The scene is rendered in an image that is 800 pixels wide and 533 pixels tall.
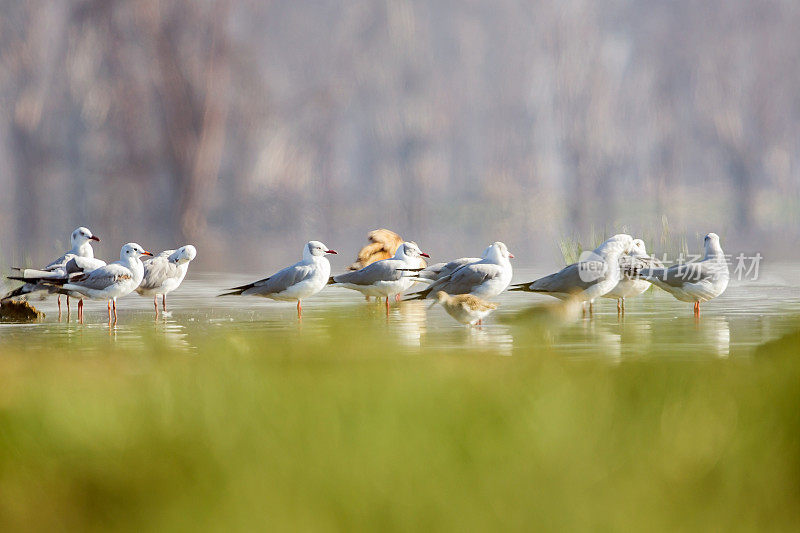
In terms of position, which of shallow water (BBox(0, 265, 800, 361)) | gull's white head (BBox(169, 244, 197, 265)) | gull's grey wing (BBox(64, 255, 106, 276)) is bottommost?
shallow water (BBox(0, 265, 800, 361))

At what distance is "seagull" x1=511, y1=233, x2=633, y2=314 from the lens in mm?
7176

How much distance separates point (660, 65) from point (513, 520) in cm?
2527

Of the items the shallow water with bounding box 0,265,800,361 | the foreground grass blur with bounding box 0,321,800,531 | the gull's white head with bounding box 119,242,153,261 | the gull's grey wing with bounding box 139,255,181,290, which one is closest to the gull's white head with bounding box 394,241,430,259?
the shallow water with bounding box 0,265,800,361

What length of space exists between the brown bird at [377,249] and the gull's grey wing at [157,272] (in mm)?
1932

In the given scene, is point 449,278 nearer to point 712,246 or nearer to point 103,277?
point 712,246

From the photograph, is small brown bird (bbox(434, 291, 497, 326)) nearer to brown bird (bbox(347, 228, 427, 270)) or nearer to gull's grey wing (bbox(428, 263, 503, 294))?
gull's grey wing (bbox(428, 263, 503, 294))

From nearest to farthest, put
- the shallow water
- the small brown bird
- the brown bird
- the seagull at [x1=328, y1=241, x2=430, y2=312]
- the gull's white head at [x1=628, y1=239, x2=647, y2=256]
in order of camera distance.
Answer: the shallow water
the small brown bird
the seagull at [x1=328, y1=241, x2=430, y2=312]
the gull's white head at [x1=628, y1=239, x2=647, y2=256]
the brown bird

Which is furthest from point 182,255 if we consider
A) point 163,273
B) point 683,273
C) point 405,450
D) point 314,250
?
point 405,450

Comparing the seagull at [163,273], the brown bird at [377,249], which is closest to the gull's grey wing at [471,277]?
the seagull at [163,273]

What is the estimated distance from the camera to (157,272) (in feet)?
26.9

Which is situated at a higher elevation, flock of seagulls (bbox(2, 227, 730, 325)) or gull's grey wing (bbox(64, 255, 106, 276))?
gull's grey wing (bbox(64, 255, 106, 276))

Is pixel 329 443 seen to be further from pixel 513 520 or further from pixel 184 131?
pixel 184 131

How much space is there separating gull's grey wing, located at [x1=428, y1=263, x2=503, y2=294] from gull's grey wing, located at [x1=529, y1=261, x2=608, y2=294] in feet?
1.51

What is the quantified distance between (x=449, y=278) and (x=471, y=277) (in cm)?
28
